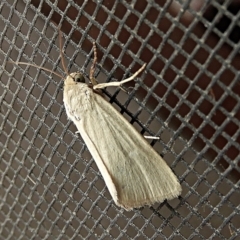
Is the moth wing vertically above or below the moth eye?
below

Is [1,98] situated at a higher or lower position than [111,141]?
lower

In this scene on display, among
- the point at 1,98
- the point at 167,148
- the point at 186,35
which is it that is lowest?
the point at 1,98

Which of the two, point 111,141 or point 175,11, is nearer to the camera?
point 111,141

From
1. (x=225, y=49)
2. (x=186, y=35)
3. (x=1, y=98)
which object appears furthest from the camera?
(x=225, y=49)

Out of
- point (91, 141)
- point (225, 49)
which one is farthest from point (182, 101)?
point (225, 49)

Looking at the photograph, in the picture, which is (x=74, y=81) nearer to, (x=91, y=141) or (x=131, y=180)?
(x=91, y=141)

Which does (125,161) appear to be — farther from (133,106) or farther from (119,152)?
(133,106)

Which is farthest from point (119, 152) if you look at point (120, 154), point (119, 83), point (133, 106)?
point (133, 106)

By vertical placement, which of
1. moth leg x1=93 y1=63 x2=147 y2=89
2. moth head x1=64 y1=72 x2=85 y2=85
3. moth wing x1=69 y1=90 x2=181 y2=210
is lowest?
moth wing x1=69 y1=90 x2=181 y2=210

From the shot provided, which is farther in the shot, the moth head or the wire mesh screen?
the moth head
